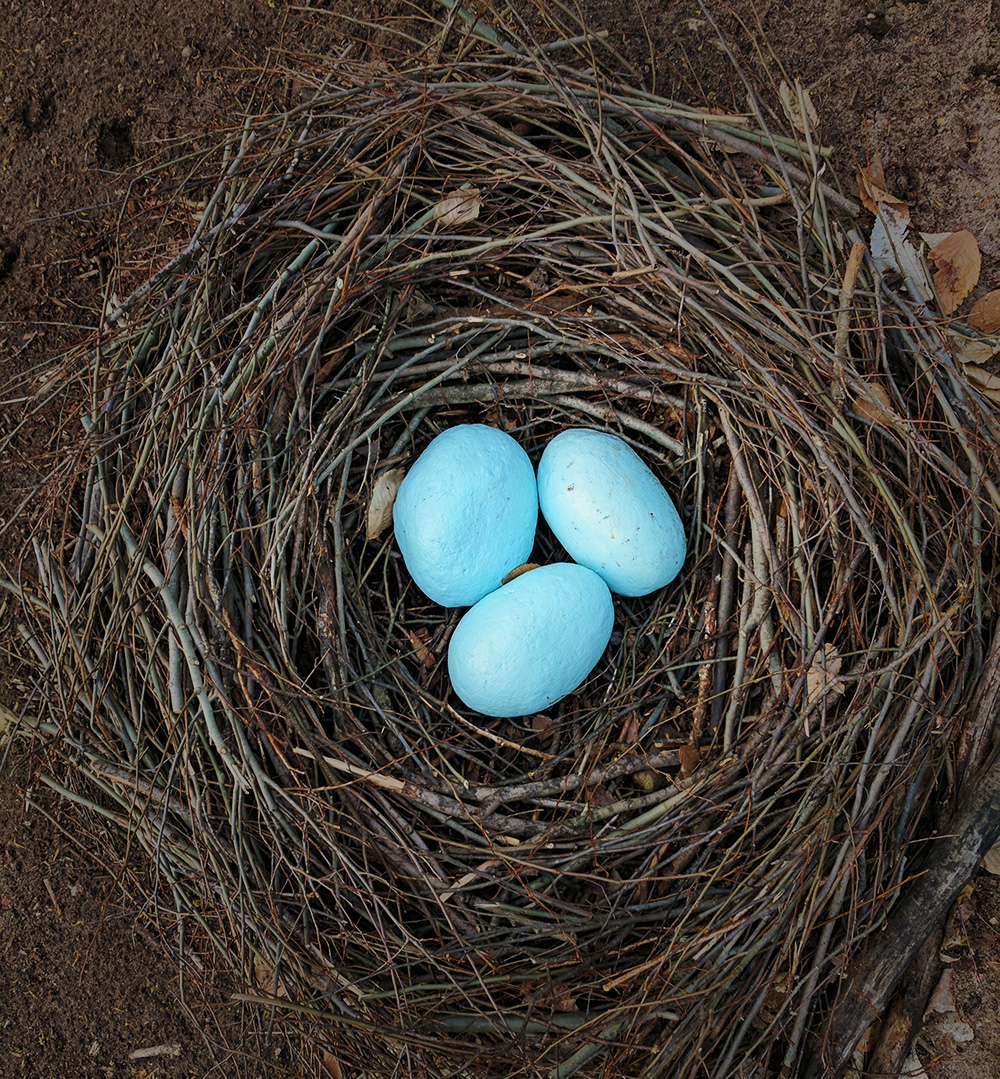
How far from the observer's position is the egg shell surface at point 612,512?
4.38ft

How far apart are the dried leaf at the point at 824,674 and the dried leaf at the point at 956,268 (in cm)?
70

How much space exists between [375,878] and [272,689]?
35 centimetres

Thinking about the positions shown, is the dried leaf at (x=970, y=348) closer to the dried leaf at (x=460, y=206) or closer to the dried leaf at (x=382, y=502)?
the dried leaf at (x=460, y=206)

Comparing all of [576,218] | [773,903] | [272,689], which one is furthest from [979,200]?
[272,689]

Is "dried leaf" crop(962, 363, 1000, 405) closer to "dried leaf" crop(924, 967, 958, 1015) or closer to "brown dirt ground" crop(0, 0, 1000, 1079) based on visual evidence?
"brown dirt ground" crop(0, 0, 1000, 1079)

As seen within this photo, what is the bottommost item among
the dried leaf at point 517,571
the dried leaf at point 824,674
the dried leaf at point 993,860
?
the dried leaf at point 993,860

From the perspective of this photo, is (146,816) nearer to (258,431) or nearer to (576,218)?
(258,431)

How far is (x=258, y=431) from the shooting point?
4.48 ft

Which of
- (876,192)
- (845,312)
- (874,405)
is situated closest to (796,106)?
(876,192)

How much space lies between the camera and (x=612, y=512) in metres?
1.33

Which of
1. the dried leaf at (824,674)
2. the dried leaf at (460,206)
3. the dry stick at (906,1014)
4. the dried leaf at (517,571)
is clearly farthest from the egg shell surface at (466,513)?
the dry stick at (906,1014)

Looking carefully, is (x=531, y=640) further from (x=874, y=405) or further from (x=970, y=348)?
(x=970, y=348)

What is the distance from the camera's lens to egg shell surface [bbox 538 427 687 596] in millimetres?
1334

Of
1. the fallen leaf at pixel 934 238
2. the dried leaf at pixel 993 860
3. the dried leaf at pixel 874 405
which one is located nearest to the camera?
the dried leaf at pixel 874 405
